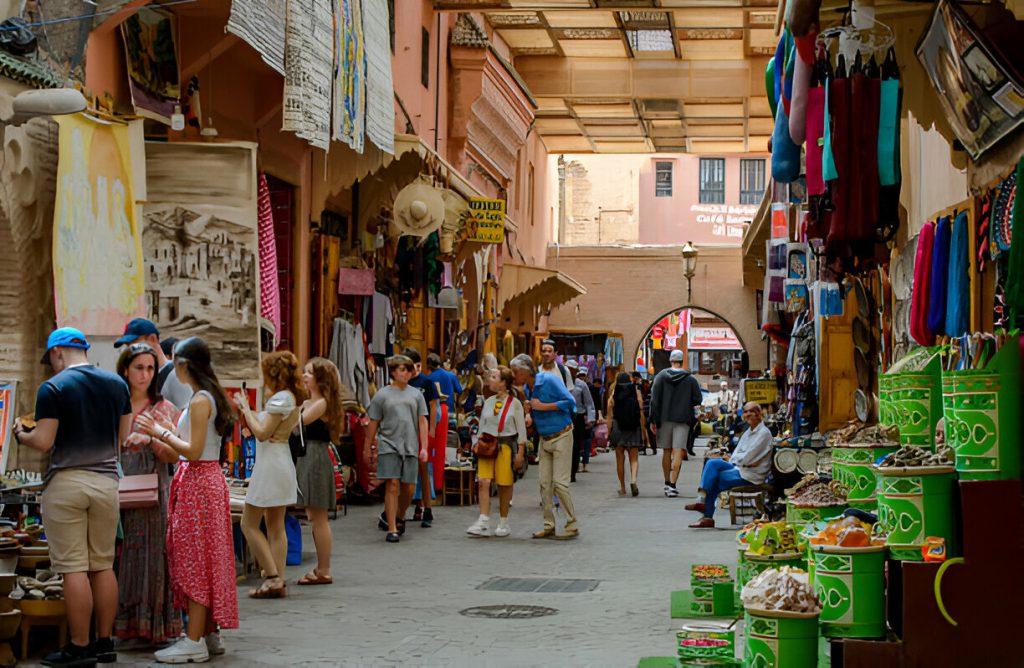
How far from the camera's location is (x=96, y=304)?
10031mm

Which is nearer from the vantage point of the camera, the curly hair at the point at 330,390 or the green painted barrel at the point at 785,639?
the green painted barrel at the point at 785,639

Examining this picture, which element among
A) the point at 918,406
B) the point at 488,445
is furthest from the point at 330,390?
the point at 918,406

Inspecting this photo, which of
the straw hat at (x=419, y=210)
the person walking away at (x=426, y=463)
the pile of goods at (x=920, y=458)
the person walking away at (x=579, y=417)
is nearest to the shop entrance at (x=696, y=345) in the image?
the person walking away at (x=579, y=417)

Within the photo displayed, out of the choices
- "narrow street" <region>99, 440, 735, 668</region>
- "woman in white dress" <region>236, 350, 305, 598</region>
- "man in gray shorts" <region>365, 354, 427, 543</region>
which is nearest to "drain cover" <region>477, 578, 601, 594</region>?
"narrow street" <region>99, 440, 735, 668</region>

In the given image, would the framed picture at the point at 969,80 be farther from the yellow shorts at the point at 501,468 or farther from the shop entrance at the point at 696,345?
the shop entrance at the point at 696,345

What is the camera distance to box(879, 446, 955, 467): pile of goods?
6324 mm

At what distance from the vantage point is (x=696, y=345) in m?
58.5

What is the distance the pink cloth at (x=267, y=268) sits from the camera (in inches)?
511

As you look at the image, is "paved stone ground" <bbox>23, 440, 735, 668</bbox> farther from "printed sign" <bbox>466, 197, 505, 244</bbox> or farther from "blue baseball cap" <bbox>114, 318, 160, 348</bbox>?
"printed sign" <bbox>466, 197, 505, 244</bbox>

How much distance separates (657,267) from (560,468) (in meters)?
27.1

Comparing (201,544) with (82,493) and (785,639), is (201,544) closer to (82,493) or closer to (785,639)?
(82,493)

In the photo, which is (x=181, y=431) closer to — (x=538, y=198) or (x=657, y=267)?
(x=538, y=198)

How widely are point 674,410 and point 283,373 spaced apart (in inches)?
373

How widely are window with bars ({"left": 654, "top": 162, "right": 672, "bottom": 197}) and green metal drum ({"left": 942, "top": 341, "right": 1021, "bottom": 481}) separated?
51082 millimetres
